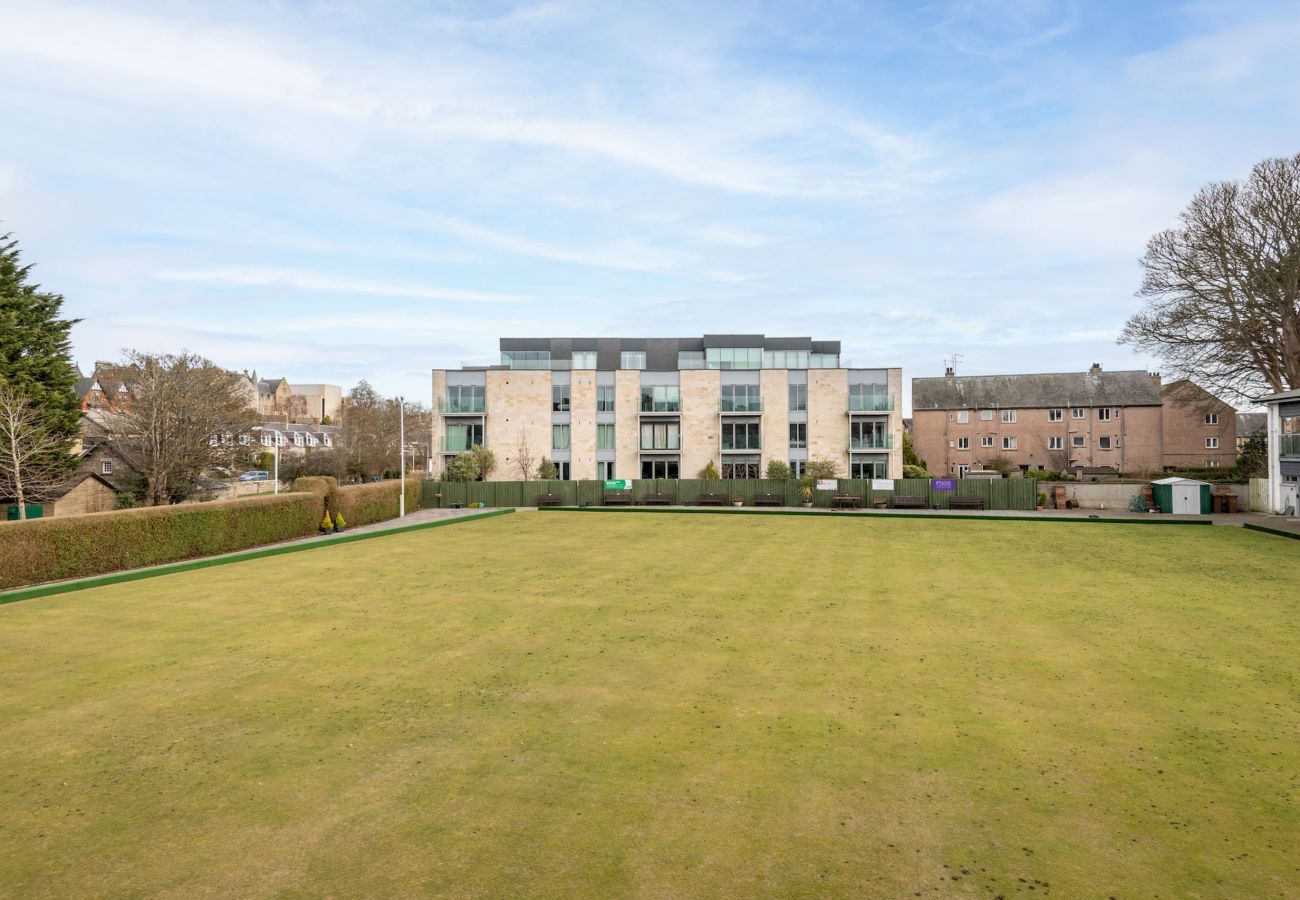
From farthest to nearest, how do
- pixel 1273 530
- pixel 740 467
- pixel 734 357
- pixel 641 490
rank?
1. pixel 734 357
2. pixel 740 467
3. pixel 641 490
4. pixel 1273 530

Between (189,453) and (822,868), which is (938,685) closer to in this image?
(822,868)

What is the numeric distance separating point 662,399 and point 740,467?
7.05m

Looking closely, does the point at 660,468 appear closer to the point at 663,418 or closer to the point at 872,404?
the point at 663,418

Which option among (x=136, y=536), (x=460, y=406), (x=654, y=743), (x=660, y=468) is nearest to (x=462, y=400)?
(x=460, y=406)

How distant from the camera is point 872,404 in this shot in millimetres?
47062

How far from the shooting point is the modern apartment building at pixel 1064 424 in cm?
5841

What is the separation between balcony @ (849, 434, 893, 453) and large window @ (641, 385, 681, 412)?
467 inches

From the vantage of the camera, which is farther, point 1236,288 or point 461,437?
point 461,437

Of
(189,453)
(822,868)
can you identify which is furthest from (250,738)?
(189,453)

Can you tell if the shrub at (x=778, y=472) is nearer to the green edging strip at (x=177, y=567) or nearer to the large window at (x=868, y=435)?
the large window at (x=868, y=435)

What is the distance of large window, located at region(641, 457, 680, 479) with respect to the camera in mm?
48906

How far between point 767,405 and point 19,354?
41151mm

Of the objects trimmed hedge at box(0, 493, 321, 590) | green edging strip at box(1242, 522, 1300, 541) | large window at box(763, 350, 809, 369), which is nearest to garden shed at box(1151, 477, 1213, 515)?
green edging strip at box(1242, 522, 1300, 541)

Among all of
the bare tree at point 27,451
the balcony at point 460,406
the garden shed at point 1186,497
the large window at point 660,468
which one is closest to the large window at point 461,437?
the balcony at point 460,406
